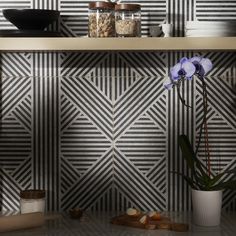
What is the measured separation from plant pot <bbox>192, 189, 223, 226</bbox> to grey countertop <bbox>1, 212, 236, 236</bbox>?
25mm

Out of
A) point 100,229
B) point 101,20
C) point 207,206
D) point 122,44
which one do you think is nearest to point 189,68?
point 122,44

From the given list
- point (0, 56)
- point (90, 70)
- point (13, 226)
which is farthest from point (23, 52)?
point (13, 226)

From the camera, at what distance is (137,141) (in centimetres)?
215

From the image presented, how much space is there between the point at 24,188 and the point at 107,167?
0.30 metres

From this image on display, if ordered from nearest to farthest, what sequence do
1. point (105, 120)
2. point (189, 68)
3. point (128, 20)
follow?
point (189, 68) < point (128, 20) < point (105, 120)

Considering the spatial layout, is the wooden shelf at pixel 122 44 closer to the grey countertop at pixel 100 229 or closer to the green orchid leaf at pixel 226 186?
the green orchid leaf at pixel 226 186

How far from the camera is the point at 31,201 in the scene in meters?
1.97

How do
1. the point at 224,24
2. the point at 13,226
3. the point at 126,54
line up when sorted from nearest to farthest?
the point at 13,226
the point at 224,24
the point at 126,54

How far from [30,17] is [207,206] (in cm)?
81

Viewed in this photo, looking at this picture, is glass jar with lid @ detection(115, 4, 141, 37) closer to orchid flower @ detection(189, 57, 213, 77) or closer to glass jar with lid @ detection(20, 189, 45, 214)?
orchid flower @ detection(189, 57, 213, 77)

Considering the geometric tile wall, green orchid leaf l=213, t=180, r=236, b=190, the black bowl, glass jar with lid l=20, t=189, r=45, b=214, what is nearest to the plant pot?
green orchid leaf l=213, t=180, r=236, b=190

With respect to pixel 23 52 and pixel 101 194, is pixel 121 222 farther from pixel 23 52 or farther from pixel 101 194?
pixel 23 52

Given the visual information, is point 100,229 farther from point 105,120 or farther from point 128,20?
point 128,20

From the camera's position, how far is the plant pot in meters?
1.93
